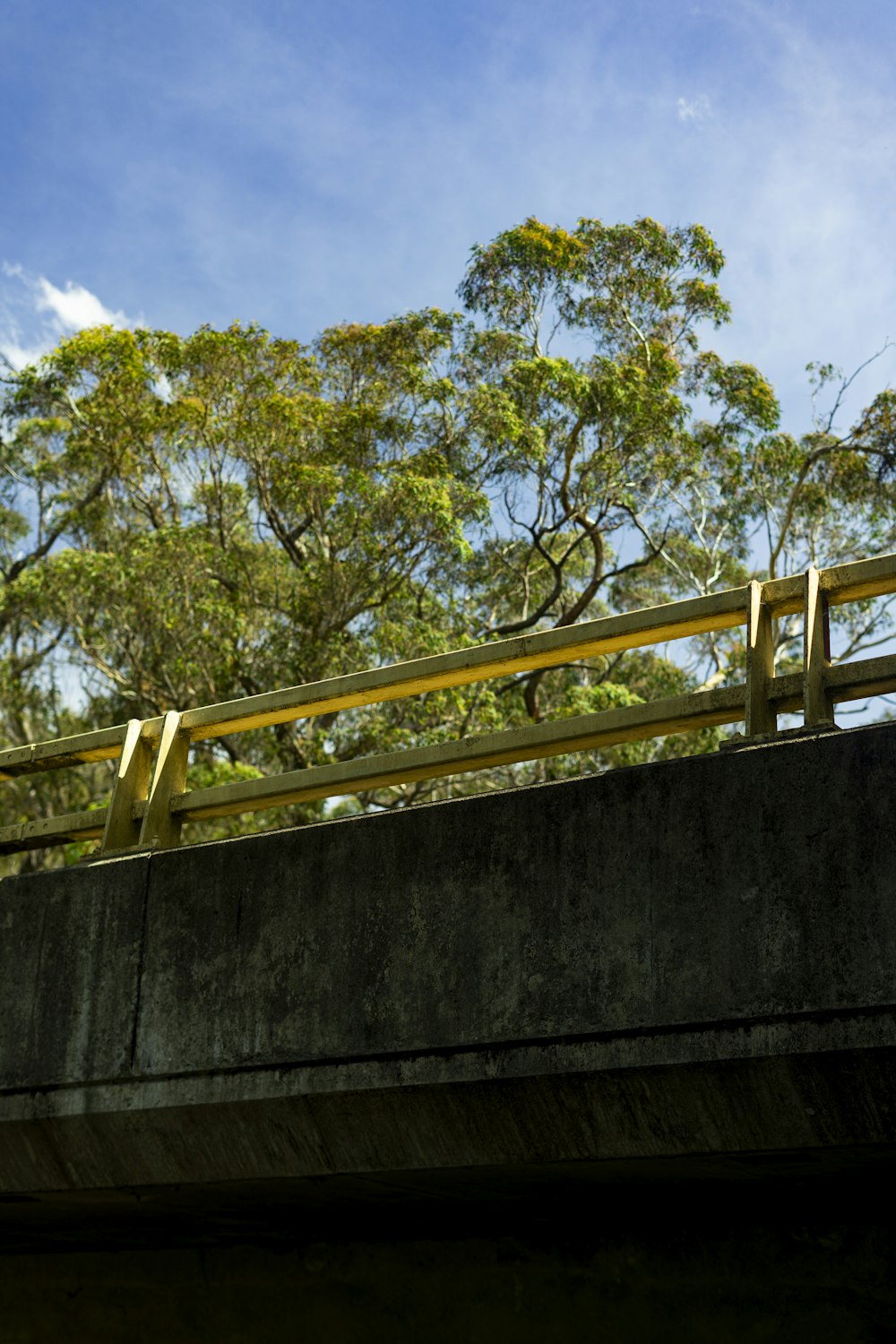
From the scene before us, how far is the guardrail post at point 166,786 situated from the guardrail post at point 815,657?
85.5 inches

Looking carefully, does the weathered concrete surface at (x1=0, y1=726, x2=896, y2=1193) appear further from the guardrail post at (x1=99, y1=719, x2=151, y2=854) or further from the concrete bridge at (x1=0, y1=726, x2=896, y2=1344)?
the guardrail post at (x1=99, y1=719, x2=151, y2=854)

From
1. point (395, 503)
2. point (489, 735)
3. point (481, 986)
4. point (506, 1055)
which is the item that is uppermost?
point (395, 503)

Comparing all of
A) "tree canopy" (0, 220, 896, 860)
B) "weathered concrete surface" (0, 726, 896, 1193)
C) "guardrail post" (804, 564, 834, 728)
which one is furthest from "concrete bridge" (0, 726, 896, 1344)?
"tree canopy" (0, 220, 896, 860)

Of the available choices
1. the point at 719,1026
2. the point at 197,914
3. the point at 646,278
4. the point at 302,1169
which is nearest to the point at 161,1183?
the point at 302,1169

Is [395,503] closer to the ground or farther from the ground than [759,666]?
farther from the ground

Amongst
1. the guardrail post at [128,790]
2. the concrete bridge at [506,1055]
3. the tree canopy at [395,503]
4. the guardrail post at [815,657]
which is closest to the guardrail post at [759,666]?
the guardrail post at [815,657]

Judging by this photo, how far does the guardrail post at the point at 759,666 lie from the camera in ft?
13.0

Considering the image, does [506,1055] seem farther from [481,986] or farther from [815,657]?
[815,657]

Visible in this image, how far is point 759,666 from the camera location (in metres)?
4.04

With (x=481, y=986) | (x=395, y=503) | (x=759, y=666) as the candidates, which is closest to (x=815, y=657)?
(x=759, y=666)

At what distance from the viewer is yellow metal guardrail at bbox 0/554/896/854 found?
13.0ft

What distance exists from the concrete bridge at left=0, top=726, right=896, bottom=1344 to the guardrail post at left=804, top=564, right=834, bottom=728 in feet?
0.60

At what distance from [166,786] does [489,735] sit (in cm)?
131

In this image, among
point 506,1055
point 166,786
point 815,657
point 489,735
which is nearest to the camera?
point 506,1055
